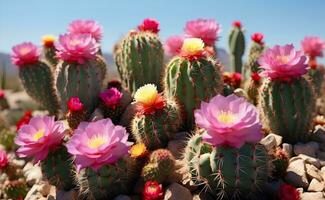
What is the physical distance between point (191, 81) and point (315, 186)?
1.24m

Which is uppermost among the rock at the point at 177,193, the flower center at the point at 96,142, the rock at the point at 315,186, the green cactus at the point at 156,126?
the flower center at the point at 96,142

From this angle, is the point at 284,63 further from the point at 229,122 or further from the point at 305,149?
the point at 229,122

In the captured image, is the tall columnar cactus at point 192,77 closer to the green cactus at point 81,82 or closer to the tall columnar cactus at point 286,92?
the tall columnar cactus at point 286,92

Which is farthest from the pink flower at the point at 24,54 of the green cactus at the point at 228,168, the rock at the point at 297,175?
the rock at the point at 297,175

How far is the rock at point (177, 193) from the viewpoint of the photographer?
9.76 feet

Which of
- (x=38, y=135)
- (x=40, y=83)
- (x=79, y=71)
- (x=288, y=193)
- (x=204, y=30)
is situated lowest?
(x=288, y=193)

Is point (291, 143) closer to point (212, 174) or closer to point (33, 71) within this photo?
point (212, 174)

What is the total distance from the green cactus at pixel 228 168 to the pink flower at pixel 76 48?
1.52 meters

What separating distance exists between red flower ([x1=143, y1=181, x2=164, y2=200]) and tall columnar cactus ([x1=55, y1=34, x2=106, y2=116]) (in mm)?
1349

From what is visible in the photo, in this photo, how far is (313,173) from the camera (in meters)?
3.31

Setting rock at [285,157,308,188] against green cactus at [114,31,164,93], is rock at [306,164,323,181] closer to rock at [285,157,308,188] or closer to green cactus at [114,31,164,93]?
rock at [285,157,308,188]

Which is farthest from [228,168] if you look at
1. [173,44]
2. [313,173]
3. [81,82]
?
[173,44]

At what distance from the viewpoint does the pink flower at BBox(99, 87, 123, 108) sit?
4004 mm

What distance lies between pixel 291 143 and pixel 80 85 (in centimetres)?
192
